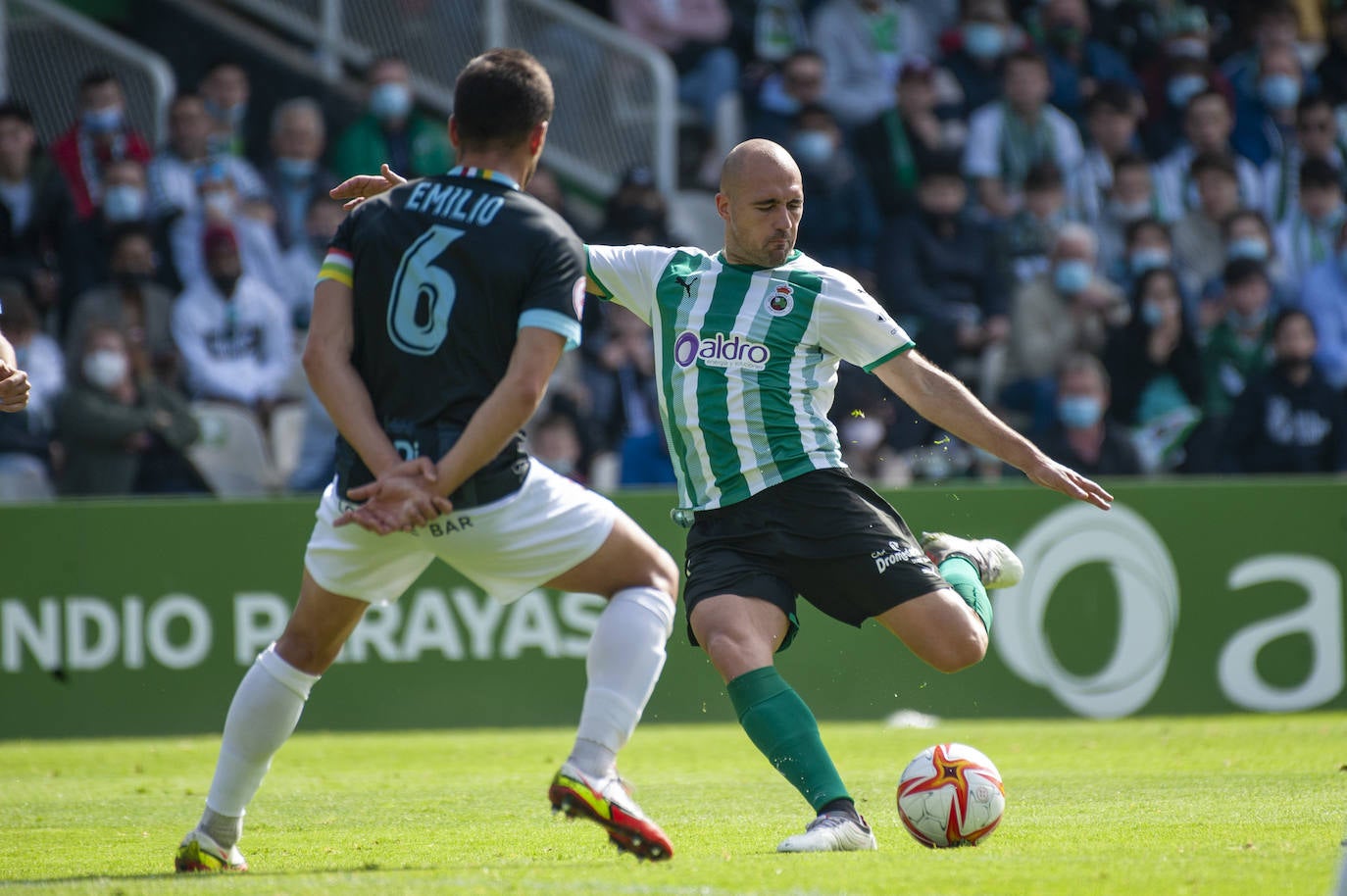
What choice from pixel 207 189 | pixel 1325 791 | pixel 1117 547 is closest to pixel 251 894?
pixel 1325 791

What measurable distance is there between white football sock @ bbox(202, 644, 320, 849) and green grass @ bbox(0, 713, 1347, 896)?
0.85 ft

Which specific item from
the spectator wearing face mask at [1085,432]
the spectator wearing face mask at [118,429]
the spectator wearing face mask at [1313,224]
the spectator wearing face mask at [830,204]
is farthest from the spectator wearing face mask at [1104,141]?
the spectator wearing face mask at [118,429]

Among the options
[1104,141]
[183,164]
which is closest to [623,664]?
[183,164]

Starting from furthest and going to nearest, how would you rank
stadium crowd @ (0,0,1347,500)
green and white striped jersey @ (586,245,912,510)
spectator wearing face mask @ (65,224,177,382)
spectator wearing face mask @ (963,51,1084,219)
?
1. spectator wearing face mask @ (963,51,1084,219)
2. stadium crowd @ (0,0,1347,500)
3. spectator wearing face mask @ (65,224,177,382)
4. green and white striped jersey @ (586,245,912,510)

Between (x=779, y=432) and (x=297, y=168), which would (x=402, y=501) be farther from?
(x=297, y=168)

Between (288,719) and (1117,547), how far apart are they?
296 inches

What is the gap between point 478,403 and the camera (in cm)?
479

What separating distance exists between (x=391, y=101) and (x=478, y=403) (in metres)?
9.82

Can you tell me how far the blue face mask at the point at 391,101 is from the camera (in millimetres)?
14047

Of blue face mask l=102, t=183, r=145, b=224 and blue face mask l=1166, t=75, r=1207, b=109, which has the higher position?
blue face mask l=1166, t=75, r=1207, b=109

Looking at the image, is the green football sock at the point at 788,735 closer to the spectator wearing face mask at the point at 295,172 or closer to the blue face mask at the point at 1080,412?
the blue face mask at the point at 1080,412

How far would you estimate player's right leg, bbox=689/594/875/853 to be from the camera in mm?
5348

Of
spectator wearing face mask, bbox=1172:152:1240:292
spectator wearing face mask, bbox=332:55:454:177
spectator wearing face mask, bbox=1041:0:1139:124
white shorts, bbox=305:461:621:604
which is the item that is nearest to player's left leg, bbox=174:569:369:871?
white shorts, bbox=305:461:621:604

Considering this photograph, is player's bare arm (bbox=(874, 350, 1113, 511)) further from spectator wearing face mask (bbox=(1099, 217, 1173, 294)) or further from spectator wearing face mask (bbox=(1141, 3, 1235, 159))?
spectator wearing face mask (bbox=(1141, 3, 1235, 159))
